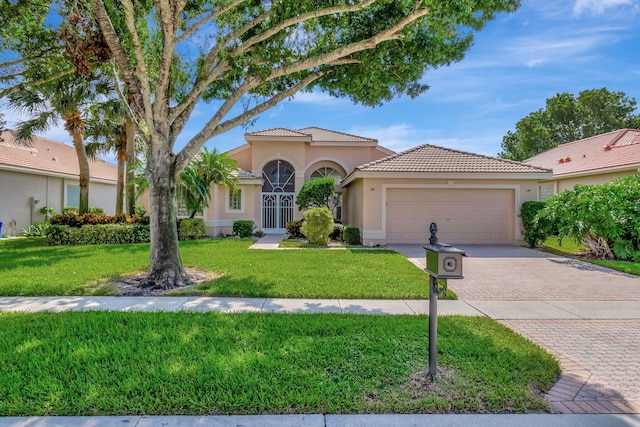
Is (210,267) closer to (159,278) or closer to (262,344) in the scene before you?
(159,278)

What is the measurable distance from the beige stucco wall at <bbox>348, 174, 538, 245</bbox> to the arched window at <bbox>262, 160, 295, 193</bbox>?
6309 millimetres

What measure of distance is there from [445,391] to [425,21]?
7967mm

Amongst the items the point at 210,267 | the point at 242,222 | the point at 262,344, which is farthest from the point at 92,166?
the point at 262,344

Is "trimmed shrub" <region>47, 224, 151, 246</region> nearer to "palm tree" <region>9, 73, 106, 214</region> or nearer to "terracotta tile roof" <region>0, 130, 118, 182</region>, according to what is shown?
"palm tree" <region>9, 73, 106, 214</region>

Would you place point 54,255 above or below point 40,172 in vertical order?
below

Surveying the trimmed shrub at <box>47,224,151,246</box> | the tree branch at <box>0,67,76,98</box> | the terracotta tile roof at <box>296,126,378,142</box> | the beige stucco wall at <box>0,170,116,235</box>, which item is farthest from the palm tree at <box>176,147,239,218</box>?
the beige stucco wall at <box>0,170,116,235</box>

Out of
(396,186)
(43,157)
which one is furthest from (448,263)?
(43,157)

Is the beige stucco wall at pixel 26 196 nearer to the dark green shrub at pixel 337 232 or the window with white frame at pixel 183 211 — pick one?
the window with white frame at pixel 183 211

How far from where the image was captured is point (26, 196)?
61.8 ft

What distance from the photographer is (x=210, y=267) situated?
374 inches

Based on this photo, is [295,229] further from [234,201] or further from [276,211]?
[234,201]

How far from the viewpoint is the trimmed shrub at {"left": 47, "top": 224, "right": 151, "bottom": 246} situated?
48.1 feet

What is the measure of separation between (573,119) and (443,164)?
30370 mm

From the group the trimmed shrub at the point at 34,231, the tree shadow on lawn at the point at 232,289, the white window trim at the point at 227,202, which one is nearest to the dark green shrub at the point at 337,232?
the white window trim at the point at 227,202
